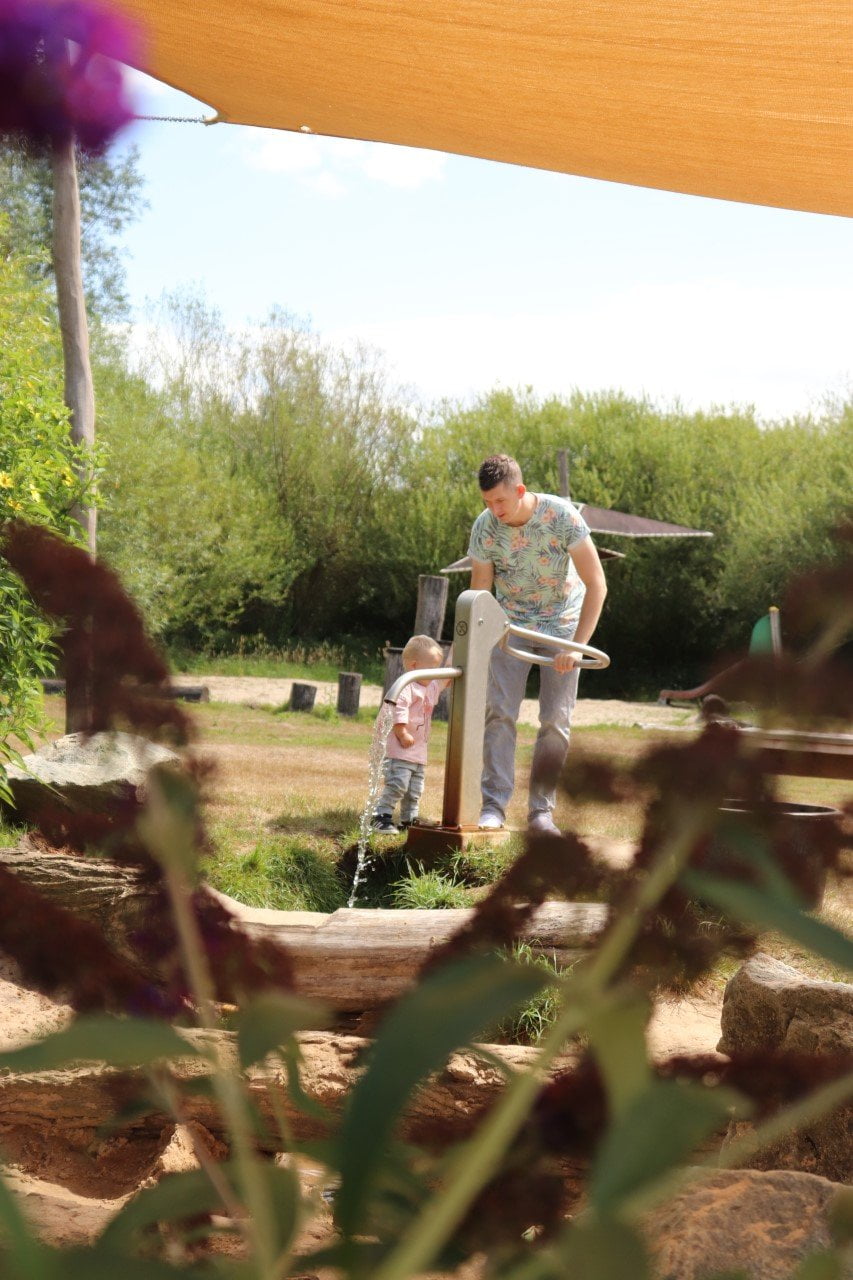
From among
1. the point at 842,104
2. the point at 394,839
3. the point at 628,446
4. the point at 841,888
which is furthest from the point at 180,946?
the point at 628,446

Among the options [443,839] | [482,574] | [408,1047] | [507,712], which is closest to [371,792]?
[443,839]

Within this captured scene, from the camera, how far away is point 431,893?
4469 mm

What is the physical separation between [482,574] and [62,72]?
4966 millimetres

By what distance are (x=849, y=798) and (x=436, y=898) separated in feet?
14.0

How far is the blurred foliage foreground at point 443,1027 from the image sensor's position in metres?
0.17

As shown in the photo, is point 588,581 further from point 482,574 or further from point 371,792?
point 371,792

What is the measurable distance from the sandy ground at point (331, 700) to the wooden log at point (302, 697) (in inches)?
14.3

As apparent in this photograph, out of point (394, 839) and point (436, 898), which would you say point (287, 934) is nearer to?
point (436, 898)

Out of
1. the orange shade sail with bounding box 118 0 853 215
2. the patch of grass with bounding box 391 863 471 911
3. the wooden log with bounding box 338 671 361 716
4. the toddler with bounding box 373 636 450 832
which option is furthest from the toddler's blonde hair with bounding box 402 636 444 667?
the wooden log with bounding box 338 671 361 716

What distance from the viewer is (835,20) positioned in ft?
8.68

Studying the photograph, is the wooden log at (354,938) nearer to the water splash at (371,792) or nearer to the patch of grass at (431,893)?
the patch of grass at (431,893)

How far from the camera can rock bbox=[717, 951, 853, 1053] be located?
2365 millimetres

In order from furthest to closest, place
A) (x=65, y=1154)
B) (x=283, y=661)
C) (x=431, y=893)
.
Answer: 1. (x=283, y=661)
2. (x=431, y=893)
3. (x=65, y=1154)

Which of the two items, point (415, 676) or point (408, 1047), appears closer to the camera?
point (408, 1047)
